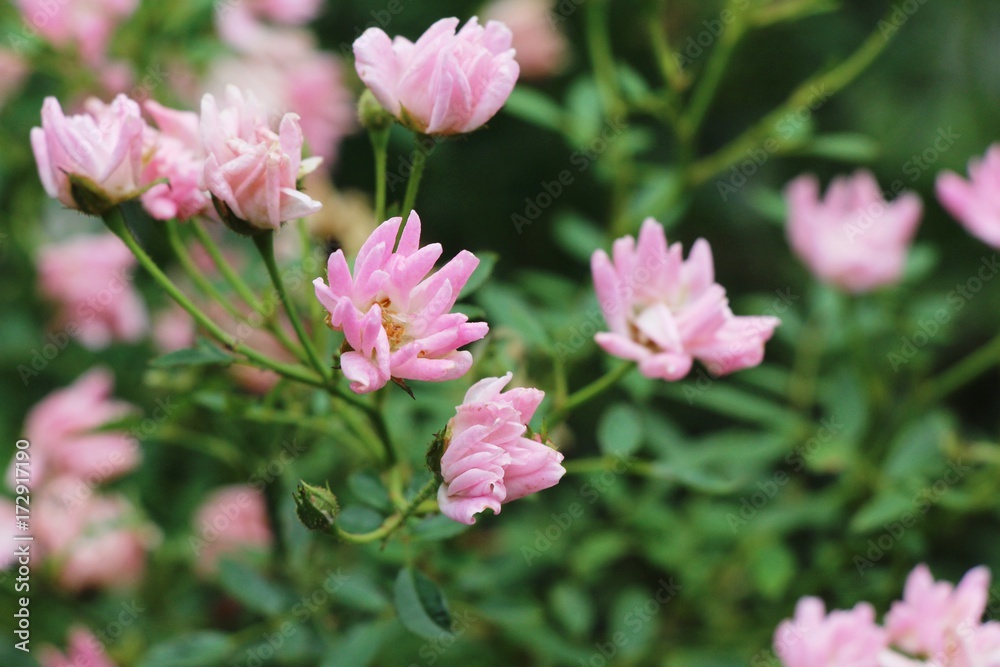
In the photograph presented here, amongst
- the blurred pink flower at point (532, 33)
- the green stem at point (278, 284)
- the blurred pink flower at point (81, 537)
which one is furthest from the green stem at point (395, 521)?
the blurred pink flower at point (532, 33)

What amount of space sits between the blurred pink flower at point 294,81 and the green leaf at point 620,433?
889 millimetres

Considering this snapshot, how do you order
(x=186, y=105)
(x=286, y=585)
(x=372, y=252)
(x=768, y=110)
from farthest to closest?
(x=768, y=110) → (x=186, y=105) → (x=286, y=585) → (x=372, y=252)

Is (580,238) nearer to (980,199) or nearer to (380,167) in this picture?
(980,199)

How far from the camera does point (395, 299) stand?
742 mm

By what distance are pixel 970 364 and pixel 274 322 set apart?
39.4 inches

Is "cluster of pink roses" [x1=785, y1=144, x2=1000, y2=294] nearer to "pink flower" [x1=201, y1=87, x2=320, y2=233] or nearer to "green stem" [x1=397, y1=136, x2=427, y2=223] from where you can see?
"green stem" [x1=397, y1=136, x2=427, y2=223]

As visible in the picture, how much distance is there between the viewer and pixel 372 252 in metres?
0.71

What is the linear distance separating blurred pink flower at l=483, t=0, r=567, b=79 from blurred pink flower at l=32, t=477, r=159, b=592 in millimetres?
1162

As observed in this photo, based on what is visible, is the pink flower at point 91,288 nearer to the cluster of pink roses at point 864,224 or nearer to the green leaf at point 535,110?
the green leaf at point 535,110

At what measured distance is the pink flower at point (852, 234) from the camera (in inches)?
58.6

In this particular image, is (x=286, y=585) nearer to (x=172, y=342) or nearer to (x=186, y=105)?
(x=172, y=342)

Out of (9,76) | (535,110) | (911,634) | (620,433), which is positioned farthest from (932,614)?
(9,76)

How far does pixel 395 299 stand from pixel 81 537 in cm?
85

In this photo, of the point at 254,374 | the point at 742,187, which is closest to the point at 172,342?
the point at 254,374
